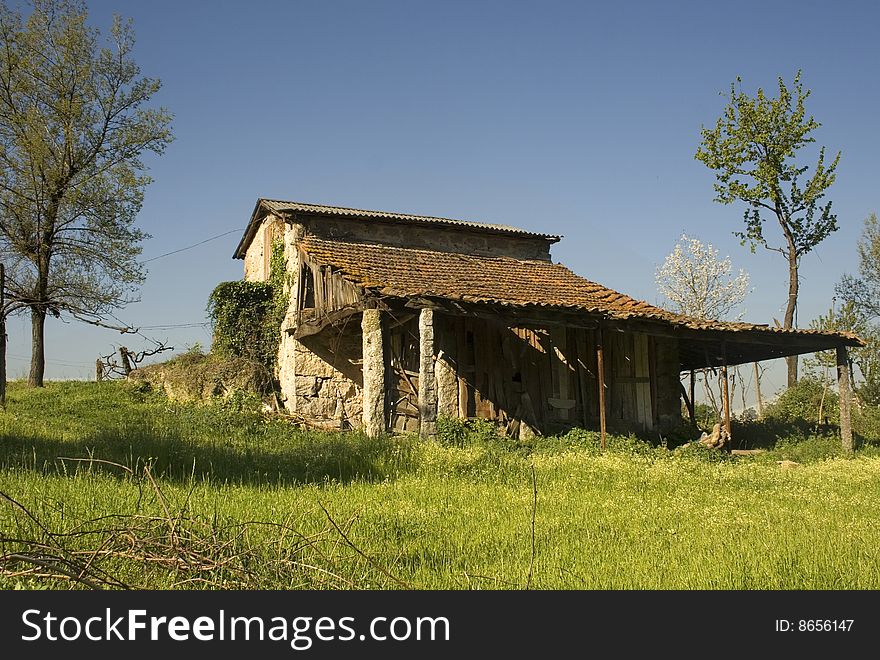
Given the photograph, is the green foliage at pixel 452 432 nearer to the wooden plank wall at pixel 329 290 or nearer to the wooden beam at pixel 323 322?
the wooden beam at pixel 323 322

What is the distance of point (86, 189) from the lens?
25078 mm

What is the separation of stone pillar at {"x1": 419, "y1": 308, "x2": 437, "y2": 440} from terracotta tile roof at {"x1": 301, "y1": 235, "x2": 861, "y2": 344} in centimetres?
56

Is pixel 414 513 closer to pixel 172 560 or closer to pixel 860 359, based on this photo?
pixel 172 560

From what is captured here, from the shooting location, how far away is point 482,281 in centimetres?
1838

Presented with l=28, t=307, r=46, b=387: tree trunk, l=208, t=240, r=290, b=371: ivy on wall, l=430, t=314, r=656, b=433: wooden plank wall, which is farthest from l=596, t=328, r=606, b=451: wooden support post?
l=28, t=307, r=46, b=387: tree trunk

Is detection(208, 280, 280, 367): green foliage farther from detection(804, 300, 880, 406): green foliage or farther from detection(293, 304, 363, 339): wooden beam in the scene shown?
detection(804, 300, 880, 406): green foliage

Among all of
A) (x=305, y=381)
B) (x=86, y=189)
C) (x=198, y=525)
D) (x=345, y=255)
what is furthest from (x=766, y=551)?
(x=86, y=189)

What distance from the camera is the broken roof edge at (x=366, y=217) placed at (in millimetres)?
19531

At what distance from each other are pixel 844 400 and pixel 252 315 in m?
14.8

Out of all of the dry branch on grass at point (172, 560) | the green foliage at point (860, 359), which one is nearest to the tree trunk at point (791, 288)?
the green foliage at point (860, 359)

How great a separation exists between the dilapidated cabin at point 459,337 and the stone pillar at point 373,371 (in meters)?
0.02

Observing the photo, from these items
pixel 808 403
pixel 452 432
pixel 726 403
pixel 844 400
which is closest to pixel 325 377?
pixel 452 432

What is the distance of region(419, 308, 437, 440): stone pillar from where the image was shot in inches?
567
